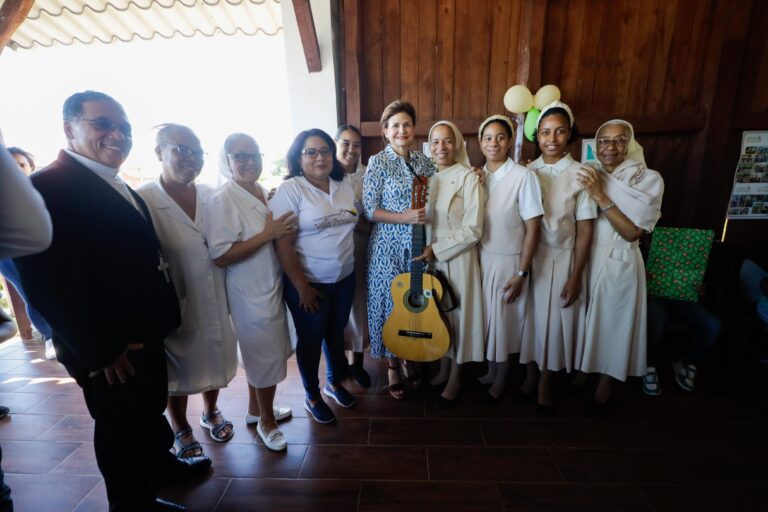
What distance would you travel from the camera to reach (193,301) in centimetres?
162

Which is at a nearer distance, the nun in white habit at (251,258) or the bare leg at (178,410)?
the nun in white habit at (251,258)

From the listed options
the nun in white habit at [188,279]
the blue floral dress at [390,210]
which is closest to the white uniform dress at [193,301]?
the nun in white habit at [188,279]

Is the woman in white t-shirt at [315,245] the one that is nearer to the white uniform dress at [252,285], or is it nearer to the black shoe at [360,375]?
the white uniform dress at [252,285]

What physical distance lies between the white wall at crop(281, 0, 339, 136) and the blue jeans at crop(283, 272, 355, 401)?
1.76 m

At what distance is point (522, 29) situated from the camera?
2826 mm

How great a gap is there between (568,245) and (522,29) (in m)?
2.03

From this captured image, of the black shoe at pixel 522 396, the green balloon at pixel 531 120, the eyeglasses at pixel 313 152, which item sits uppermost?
the green balloon at pixel 531 120

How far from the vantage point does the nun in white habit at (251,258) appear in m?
1.61

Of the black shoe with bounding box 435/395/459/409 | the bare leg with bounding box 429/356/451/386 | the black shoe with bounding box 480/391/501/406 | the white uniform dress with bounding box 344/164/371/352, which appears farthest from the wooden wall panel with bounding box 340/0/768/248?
the black shoe with bounding box 435/395/459/409

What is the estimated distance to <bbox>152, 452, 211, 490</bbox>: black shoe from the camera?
5.28ft

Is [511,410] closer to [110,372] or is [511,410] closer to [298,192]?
[298,192]

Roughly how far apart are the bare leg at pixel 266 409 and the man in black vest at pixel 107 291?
1.68ft

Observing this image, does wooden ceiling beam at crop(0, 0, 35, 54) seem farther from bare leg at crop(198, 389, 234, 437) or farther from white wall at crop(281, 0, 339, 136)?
bare leg at crop(198, 389, 234, 437)

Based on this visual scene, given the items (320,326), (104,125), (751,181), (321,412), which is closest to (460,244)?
(320,326)
